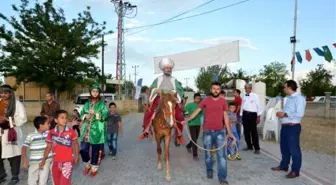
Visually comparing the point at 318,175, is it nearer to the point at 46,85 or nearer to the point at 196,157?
the point at 196,157

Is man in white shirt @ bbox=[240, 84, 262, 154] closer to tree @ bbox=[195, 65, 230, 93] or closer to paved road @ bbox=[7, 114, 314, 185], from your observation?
paved road @ bbox=[7, 114, 314, 185]

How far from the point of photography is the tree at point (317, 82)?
5078cm

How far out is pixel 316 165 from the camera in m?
7.88

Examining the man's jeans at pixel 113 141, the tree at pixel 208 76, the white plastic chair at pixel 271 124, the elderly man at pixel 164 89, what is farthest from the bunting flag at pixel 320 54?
the tree at pixel 208 76

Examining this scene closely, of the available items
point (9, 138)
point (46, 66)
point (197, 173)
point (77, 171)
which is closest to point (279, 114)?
point (197, 173)

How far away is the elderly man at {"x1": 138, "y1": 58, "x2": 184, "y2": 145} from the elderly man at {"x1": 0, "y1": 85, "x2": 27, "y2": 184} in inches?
103

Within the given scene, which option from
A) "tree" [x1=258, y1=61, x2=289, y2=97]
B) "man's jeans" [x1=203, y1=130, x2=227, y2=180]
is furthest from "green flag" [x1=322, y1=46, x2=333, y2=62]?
"tree" [x1=258, y1=61, x2=289, y2=97]

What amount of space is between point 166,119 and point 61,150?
225cm

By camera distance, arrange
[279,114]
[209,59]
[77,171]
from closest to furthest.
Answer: [279,114]
[77,171]
[209,59]

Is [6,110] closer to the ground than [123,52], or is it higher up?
closer to the ground

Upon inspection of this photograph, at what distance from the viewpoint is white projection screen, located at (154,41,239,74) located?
12.7 meters

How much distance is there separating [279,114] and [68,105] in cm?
2020

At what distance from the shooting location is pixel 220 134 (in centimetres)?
628

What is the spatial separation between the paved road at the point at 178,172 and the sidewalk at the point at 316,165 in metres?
0.31
